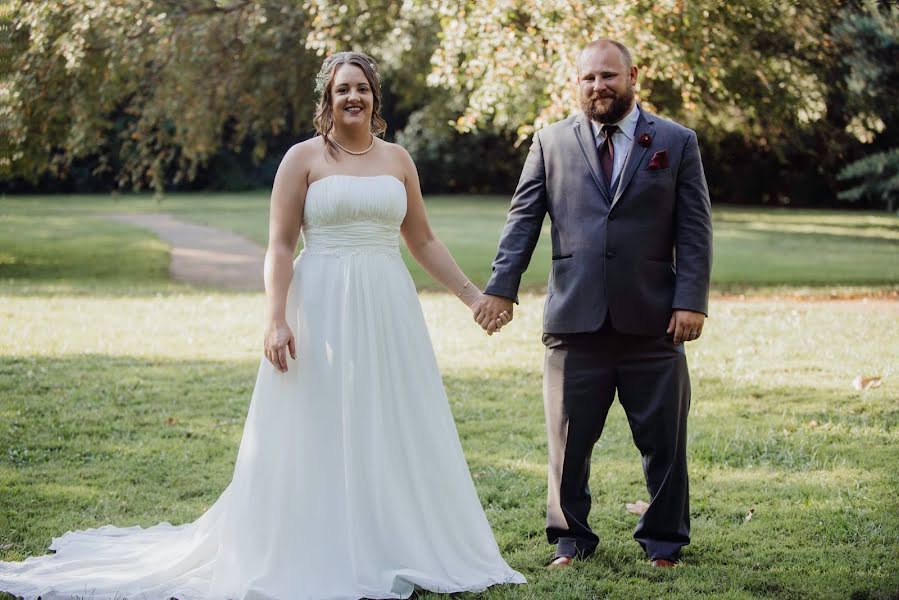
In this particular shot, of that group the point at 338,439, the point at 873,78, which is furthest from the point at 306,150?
the point at 873,78

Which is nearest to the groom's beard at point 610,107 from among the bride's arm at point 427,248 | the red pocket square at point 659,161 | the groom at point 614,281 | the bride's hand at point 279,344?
the groom at point 614,281

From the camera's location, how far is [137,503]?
518 cm

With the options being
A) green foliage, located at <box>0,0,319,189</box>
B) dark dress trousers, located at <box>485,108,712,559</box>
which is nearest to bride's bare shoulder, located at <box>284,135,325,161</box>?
dark dress trousers, located at <box>485,108,712,559</box>

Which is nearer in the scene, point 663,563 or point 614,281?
point 614,281

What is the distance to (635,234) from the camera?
Answer: 413 cm

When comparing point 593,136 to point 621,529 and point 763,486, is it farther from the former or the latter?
point 763,486

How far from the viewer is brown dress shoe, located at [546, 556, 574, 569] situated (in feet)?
14.0

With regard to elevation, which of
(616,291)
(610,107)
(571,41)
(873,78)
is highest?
(873,78)

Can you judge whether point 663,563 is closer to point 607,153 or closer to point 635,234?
point 635,234

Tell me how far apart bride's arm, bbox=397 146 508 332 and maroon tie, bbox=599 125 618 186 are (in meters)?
0.74

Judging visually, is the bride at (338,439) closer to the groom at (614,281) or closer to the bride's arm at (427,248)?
the bride's arm at (427,248)

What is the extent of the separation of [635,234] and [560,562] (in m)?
1.39

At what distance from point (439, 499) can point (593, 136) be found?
1607mm

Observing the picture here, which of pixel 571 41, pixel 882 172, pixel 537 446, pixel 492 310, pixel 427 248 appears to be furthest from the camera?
pixel 882 172
